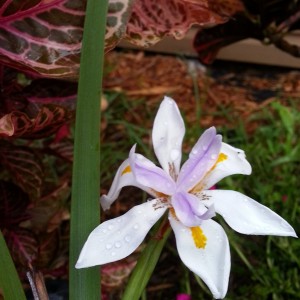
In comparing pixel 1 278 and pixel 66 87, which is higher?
pixel 66 87

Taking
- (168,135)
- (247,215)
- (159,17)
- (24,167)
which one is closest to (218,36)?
(159,17)

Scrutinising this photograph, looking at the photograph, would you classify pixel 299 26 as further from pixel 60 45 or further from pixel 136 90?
pixel 136 90

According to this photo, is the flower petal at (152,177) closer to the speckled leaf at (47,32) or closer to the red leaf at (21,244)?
the speckled leaf at (47,32)

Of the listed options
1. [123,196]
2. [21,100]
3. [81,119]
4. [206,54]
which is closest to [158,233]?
[81,119]

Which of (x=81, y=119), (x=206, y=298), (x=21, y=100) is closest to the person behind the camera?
(x=81, y=119)

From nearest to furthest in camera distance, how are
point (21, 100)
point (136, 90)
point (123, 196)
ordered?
1. point (21, 100)
2. point (123, 196)
3. point (136, 90)

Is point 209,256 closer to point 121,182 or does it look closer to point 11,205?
point 121,182
